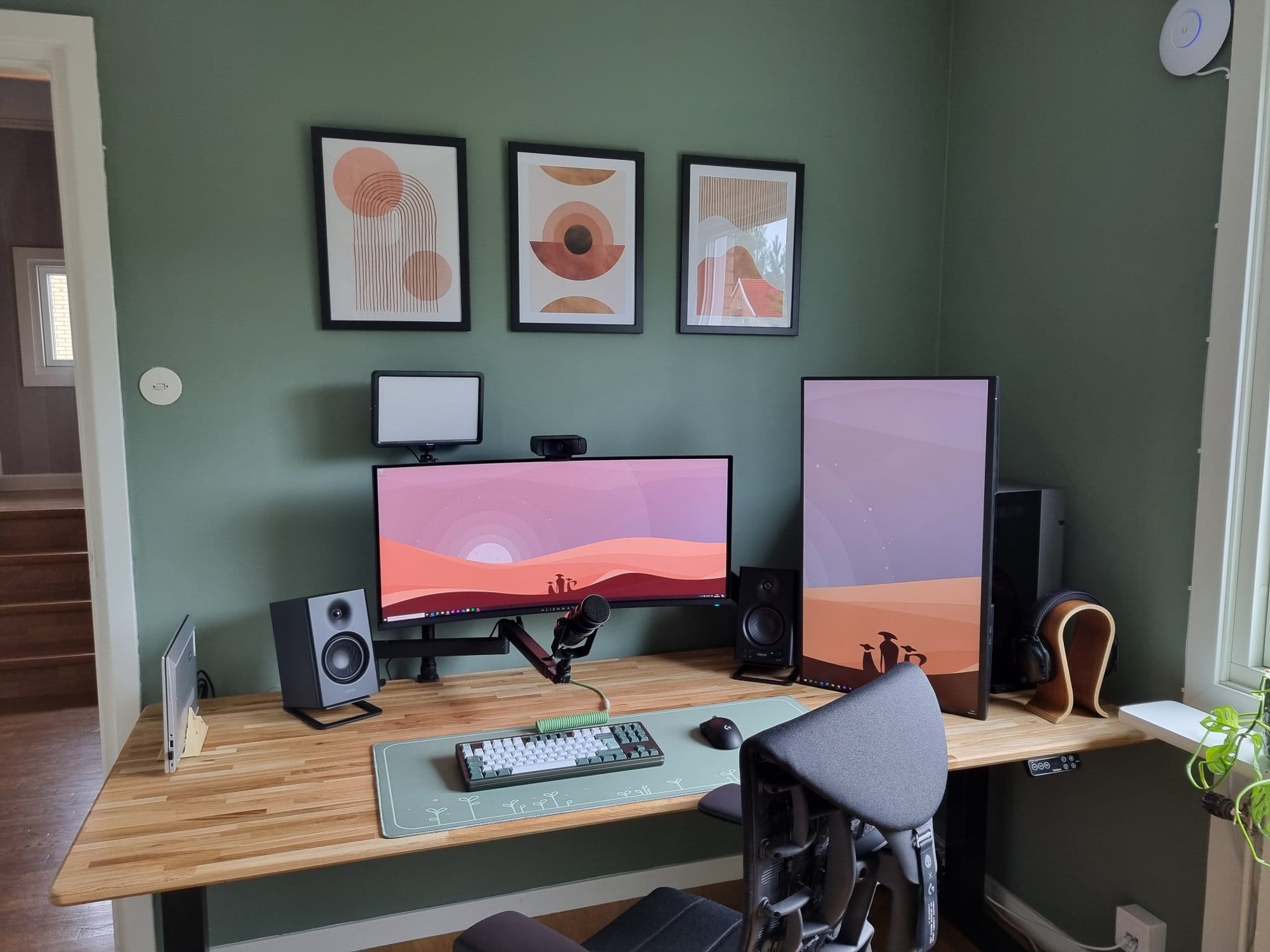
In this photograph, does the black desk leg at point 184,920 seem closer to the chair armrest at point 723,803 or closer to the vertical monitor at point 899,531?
the chair armrest at point 723,803

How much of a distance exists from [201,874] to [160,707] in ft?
2.50

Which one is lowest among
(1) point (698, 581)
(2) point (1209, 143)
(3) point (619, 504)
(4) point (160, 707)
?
(4) point (160, 707)

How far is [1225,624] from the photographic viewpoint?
1.67 meters

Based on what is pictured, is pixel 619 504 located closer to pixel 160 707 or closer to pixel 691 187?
pixel 691 187

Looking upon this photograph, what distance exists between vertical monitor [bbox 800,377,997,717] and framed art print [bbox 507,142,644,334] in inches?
20.9

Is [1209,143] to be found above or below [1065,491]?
above

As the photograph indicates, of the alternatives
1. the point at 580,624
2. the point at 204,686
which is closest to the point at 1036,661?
the point at 580,624

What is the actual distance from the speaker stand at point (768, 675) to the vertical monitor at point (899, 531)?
0.14ft

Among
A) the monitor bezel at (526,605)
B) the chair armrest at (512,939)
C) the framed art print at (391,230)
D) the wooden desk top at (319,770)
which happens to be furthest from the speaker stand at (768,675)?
the framed art print at (391,230)

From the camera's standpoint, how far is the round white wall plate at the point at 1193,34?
162cm

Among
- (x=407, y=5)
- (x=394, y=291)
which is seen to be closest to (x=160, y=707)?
(x=394, y=291)

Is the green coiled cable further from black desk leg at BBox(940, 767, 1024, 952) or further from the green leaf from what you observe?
the green leaf

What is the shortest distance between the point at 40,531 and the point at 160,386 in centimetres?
270

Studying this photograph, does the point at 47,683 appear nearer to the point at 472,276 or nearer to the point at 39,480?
the point at 39,480
